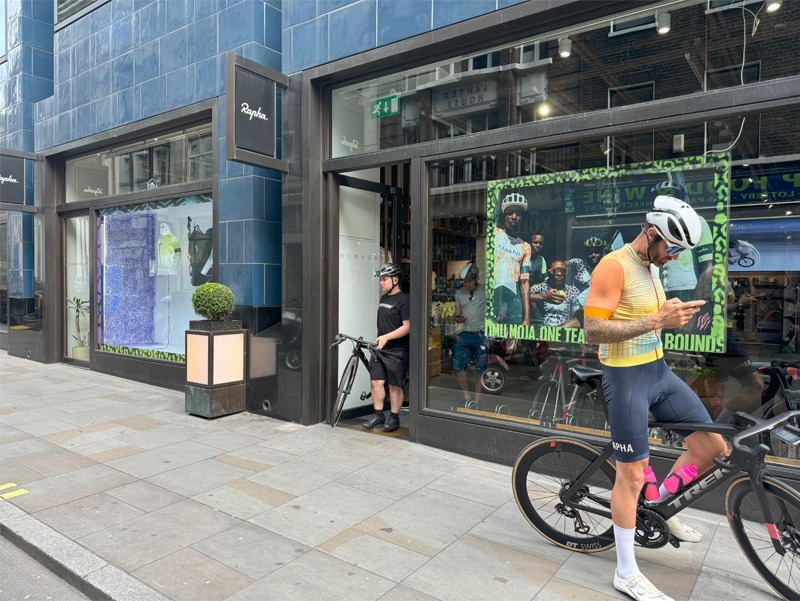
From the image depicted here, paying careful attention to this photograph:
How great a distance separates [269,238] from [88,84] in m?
5.69

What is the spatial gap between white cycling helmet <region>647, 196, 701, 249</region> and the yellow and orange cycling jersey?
242 mm

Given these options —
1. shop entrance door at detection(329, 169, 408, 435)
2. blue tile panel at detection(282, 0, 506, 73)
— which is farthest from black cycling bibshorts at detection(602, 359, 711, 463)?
shop entrance door at detection(329, 169, 408, 435)

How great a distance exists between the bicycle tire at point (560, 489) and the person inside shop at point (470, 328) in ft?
6.89

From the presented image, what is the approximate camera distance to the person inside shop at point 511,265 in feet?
17.7

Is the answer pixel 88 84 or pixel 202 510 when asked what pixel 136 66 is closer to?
pixel 88 84

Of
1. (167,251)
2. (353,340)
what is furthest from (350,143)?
(167,251)

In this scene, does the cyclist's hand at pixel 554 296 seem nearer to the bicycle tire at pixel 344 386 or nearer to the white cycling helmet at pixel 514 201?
the white cycling helmet at pixel 514 201

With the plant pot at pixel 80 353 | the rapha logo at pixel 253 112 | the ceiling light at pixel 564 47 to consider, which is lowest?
the plant pot at pixel 80 353

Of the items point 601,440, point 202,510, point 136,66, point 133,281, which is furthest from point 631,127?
point 133,281

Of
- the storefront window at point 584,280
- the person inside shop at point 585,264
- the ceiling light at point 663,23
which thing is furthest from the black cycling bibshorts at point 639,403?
the ceiling light at point 663,23

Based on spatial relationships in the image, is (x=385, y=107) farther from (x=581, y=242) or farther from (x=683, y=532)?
(x=683, y=532)

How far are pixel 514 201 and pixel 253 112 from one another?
10.3 feet

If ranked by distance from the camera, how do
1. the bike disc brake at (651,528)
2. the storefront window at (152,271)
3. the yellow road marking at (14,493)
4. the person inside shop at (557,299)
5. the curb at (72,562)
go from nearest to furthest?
the curb at (72,562) < the bike disc brake at (651,528) < the yellow road marking at (14,493) < the person inside shop at (557,299) < the storefront window at (152,271)

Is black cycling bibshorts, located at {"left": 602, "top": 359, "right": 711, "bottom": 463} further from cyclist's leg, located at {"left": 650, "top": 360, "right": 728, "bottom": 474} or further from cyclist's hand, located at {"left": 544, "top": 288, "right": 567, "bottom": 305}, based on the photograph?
cyclist's hand, located at {"left": 544, "top": 288, "right": 567, "bottom": 305}
